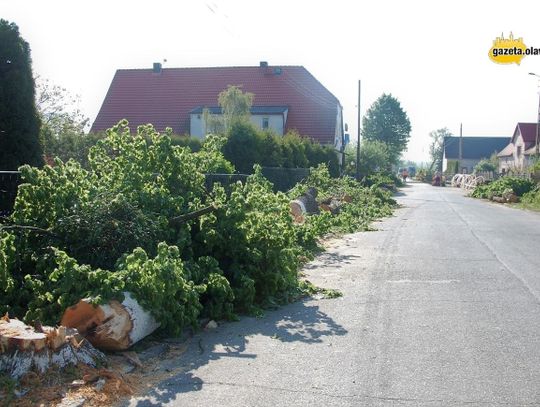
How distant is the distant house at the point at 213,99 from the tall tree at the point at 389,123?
202 ft

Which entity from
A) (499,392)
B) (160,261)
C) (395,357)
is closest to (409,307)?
(395,357)

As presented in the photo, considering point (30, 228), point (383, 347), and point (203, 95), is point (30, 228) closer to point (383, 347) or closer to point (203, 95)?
point (383, 347)

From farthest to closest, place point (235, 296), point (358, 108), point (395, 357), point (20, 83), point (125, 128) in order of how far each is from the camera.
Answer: point (358, 108) < point (20, 83) < point (125, 128) < point (235, 296) < point (395, 357)

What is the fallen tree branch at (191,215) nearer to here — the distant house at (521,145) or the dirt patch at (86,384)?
the dirt patch at (86,384)

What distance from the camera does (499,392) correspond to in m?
4.79

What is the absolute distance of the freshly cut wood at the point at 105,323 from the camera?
18.0 ft

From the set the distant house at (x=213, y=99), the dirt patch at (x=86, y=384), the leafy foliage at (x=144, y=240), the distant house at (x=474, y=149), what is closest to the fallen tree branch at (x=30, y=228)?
the leafy foliage at (x=144, y=240)

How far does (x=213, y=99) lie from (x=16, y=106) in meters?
38.7

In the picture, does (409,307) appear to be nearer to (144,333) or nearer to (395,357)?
(395,357)

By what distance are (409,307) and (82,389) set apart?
14.6 feet

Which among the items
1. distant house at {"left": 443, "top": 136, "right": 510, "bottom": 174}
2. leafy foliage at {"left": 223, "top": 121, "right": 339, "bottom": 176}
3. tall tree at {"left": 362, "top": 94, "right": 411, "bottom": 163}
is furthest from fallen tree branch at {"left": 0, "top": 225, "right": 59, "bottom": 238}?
tall tree at {"left": 362, "top": 94, "right": 411, "bottom": 163}

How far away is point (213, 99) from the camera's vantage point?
50062 mm

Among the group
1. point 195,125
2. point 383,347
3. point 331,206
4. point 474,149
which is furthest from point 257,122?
point 474,149

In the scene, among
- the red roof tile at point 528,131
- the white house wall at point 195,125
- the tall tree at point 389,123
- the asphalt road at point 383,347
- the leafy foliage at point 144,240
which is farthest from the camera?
the tall tree at point 389,123
